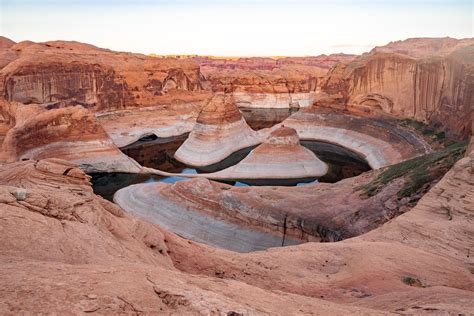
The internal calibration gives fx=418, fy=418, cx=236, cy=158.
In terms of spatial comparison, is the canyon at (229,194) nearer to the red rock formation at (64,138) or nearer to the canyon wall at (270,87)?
the red rock formation at (64,138)

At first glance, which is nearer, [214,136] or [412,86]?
[214,136]

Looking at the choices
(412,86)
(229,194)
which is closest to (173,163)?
(229,194)

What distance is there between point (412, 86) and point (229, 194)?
2509 cm

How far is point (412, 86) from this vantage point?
37562 millimetres

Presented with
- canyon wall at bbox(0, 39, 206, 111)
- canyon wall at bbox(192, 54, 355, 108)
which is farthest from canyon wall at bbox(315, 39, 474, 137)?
canyon wall at bbox(0, 39, 206, 111)

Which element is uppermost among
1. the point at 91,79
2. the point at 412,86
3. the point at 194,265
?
the point at 91,79

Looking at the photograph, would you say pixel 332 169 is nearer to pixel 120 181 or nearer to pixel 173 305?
pixel 120 181

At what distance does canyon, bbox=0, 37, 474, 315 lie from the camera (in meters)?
5.62

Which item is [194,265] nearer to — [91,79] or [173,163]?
[173,163]

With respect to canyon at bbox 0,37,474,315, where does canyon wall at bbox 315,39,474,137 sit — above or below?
above

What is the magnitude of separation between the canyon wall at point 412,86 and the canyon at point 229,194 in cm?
14

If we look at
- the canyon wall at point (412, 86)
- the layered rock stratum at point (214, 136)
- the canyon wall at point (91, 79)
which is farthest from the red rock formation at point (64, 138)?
the canyon wall at point (412, 86)

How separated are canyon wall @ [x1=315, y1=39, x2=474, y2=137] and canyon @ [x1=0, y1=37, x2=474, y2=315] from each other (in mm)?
142

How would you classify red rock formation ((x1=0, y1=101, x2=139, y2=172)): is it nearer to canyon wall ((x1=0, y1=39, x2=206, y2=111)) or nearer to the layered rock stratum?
the layered rock stratum
